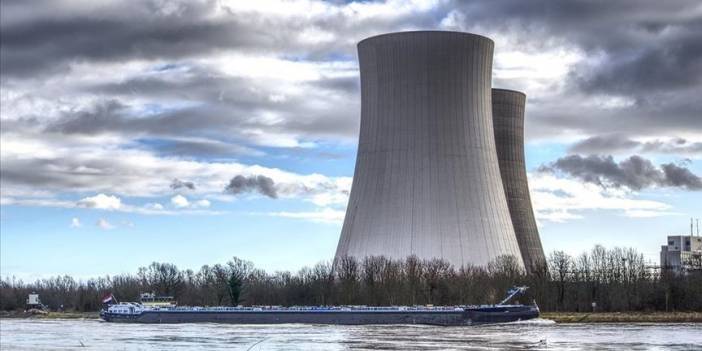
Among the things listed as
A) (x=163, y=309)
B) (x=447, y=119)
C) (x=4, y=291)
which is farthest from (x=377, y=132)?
(x=4, y=291)

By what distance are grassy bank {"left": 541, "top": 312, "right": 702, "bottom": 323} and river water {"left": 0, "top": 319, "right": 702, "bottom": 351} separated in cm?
326

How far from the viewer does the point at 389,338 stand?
36.9 m

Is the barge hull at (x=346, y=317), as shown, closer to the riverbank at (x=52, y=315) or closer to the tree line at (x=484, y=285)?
the tree line at (x=484, y=285)

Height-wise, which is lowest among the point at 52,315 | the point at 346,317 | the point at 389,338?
the point at 389,338

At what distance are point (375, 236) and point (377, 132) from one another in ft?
A: 14.9

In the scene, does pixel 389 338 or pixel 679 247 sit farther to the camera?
pixel 679 247

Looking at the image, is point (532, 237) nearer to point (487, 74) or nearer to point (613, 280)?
point (613, 280)

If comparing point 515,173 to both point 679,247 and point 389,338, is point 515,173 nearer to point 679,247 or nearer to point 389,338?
point 389,338

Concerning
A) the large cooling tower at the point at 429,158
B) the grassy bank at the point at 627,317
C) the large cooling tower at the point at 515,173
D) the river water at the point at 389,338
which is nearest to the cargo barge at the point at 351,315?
the grassy bank at the point at 627,317

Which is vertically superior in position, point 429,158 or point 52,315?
point 429,158

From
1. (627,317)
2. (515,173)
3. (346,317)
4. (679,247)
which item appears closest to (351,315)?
(346,317)

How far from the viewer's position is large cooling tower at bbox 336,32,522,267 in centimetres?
4784

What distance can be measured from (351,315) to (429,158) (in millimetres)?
8539

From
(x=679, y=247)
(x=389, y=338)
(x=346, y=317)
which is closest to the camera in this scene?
(x=389, y=338)
